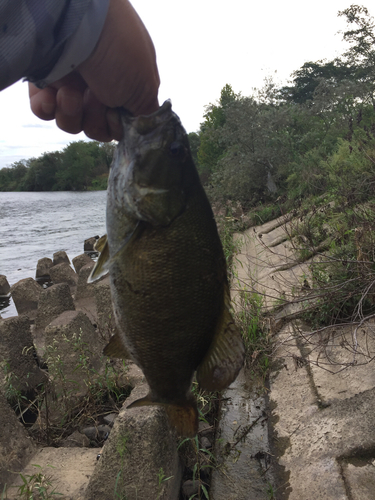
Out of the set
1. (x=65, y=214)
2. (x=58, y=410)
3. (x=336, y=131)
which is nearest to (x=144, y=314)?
(x=58, y=410)

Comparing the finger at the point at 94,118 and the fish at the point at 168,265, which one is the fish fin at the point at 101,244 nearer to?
the fish at the point at 168,265

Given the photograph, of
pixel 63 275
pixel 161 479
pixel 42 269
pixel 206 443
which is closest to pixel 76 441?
pixel 206 443

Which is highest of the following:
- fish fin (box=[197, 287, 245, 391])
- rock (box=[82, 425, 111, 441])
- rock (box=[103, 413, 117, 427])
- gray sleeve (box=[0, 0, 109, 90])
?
gray sleeve (box=[0, 0, 109, 90])

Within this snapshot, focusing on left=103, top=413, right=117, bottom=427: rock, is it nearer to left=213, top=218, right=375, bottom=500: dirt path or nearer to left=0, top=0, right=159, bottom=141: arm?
left=213, top=218, right=375, bottom=500: dirt path

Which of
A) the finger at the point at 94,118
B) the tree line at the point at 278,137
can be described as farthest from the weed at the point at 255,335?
the tree line at the point at 278,137

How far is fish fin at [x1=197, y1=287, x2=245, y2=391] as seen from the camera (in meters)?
1.58

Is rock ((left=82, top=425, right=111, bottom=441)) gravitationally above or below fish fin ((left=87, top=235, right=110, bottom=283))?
below

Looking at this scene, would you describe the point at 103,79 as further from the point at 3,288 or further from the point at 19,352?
the point at 3,288

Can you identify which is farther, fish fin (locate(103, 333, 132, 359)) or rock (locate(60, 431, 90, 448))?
rock (locate(60, 431, 90, 448))

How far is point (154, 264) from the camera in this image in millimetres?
1598

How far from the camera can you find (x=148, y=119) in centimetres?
161

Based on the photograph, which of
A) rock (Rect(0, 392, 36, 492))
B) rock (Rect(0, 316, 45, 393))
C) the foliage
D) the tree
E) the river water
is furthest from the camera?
the foliage

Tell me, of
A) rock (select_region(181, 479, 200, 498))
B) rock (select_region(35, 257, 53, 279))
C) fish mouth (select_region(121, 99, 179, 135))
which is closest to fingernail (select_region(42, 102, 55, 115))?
fish mouth (select_region(121, 99, 179, 135))

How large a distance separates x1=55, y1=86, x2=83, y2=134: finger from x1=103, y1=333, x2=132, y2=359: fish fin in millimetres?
932
